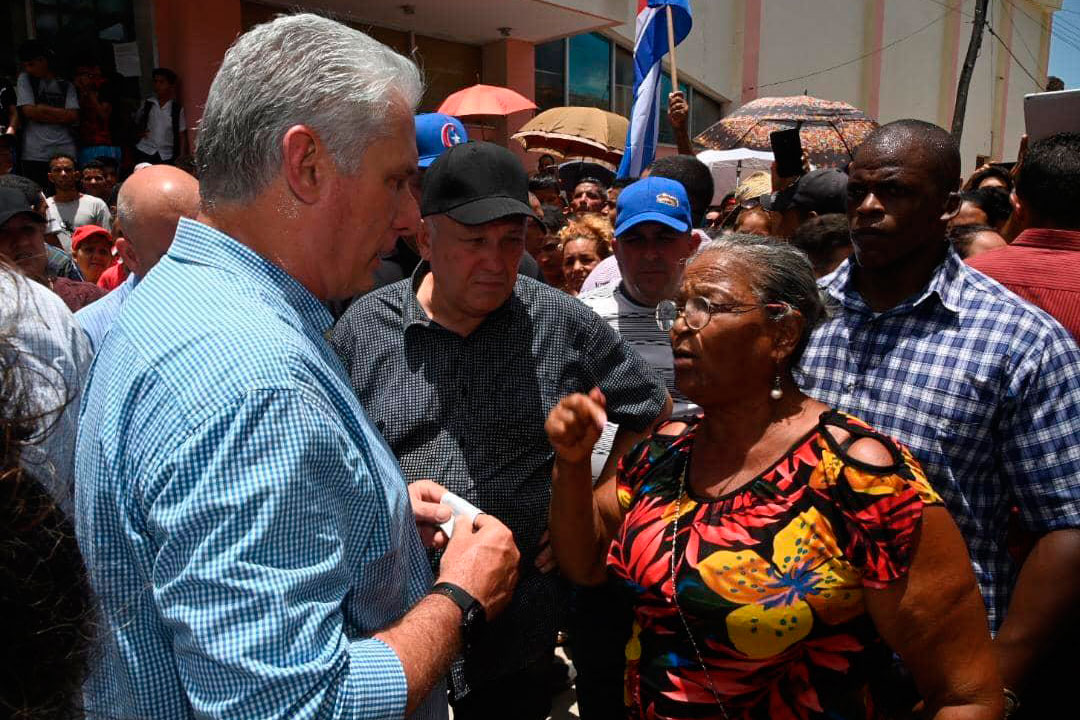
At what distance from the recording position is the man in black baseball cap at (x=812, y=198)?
189 inches

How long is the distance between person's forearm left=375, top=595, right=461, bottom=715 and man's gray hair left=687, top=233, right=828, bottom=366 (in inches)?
45.5

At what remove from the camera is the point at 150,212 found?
10.3ft

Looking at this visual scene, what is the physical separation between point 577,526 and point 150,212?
208cm

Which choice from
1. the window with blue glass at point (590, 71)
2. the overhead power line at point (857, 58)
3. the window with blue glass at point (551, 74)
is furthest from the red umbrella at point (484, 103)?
the overhead power line at point (857, 58)

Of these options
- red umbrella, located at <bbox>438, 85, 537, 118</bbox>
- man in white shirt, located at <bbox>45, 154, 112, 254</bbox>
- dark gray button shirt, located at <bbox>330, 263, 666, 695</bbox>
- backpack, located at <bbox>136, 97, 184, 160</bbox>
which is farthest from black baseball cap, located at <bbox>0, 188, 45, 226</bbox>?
red umbrella, located at <bbox>438, 85, 537, 118</bbox>

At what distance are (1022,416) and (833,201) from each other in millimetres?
2993

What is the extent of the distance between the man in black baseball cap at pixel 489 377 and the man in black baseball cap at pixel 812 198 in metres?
2.65

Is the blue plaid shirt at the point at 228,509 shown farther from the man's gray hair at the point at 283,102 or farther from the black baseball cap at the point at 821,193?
the black baseball cap at the point at 821,193

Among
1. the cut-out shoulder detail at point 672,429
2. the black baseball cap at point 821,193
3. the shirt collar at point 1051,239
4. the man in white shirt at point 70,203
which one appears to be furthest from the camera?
the man in white shirt at point 70,203

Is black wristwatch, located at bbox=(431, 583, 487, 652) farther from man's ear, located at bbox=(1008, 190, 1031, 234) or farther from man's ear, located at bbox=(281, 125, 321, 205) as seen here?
man's ear, located at bbox=(1008, 190, 1031, 234)

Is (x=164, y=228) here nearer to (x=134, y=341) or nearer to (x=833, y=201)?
(x=134, y=341)

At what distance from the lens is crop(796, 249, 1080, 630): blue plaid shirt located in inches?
80.1

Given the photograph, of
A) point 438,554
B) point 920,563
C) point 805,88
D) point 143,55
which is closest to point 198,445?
point 438,554

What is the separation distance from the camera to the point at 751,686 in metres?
1.87
